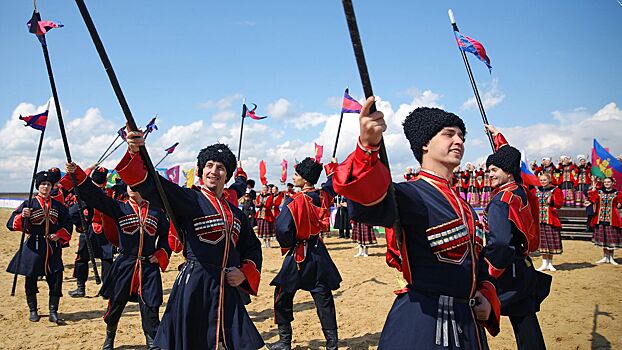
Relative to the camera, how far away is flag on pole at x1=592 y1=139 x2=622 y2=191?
10.9m

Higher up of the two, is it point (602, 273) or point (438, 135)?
point (438, 135)

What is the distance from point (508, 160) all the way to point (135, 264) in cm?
458

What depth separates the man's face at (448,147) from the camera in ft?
8.39

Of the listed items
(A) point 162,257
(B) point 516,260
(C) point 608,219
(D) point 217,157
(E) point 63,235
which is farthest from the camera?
(C) point 608,219

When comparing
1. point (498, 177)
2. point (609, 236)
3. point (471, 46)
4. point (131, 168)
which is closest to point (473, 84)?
point (471, 46)

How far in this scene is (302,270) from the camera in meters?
5.81

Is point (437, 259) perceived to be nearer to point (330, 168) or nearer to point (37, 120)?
point (330, 168)

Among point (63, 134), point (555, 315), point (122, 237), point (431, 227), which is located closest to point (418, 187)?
point (431, 227)

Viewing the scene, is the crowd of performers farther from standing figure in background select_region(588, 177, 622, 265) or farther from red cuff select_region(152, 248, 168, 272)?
standing figure in background select_region(588, 177, 622, 265)

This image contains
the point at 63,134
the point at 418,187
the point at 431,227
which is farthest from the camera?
the point at 63,134

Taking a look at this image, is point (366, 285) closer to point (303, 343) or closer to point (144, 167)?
point (303, 343)

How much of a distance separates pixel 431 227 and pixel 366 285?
7840mm

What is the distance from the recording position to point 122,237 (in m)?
5.73

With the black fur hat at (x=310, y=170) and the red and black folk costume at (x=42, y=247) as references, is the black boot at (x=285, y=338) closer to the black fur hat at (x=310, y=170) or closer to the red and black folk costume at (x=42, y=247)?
the black fur hat at (x=310, y=170)
